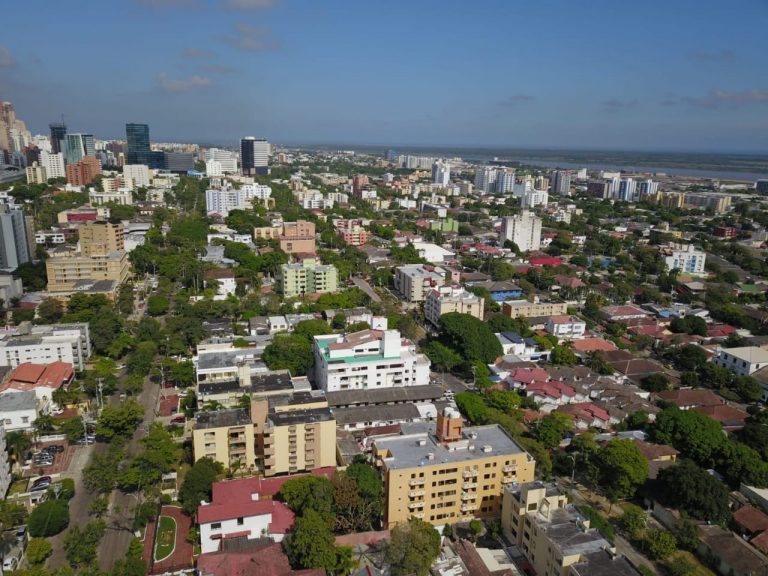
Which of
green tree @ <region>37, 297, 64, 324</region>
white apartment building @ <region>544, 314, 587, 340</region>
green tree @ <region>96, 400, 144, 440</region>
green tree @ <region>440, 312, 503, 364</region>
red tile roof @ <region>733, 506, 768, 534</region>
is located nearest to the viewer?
red tile roof @ <region>733, 506, 768, 534</region>

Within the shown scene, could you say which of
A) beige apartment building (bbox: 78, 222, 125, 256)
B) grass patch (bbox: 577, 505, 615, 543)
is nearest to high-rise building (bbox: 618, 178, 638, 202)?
beige apartment building (bbox: 78, 222, 125, 256)

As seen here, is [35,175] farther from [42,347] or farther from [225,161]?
[42,347]

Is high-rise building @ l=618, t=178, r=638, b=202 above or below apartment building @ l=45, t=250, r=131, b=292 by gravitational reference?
above

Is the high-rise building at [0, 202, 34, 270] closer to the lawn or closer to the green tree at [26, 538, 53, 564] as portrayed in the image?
the green tree at [26, 538, 53, 564]

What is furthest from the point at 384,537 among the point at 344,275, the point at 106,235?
the point at 106,235

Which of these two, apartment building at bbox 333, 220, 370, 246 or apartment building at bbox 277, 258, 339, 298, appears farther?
apartment building at bbox 333, 220, 370, 246
